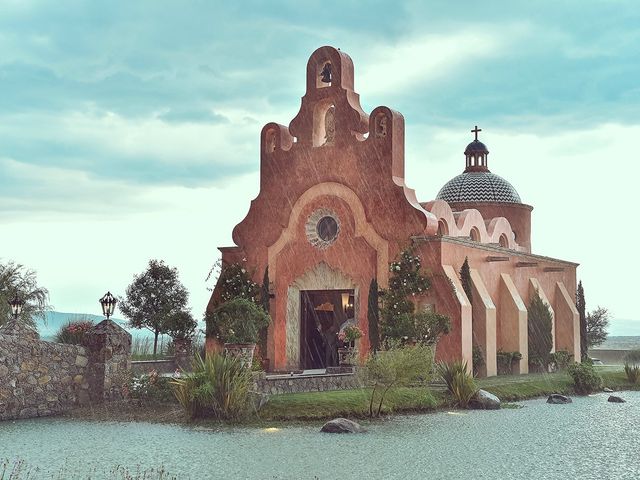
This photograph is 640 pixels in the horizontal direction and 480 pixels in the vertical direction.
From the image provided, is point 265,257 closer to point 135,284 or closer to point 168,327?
point 168,327

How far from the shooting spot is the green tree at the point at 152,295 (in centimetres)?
4978

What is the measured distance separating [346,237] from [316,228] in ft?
5.21

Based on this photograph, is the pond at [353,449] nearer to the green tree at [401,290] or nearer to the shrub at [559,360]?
the green tree at [401,290]

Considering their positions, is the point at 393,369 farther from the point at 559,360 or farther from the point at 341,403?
the point at 559,360

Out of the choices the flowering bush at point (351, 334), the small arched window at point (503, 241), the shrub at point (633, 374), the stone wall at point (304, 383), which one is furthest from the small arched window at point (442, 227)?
the stone wall at point (304, 383)

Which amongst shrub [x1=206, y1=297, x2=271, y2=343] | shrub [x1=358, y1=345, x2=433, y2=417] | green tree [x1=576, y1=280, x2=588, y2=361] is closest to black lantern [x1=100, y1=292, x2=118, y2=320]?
shrub [x1=206, y1=297, x2=271, y2=343]

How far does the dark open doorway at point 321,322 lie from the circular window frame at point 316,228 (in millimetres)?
2034

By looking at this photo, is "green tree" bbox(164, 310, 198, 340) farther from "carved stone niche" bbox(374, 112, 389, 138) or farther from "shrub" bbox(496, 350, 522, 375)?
"shrub" bbox(496, 350, 522, 375)

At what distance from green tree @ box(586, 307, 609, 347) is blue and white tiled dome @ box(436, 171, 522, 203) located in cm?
1675

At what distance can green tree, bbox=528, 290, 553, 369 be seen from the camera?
3691 cm

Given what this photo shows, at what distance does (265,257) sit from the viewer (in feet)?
117

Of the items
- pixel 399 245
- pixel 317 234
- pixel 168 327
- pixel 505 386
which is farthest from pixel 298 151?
pixel 505 386

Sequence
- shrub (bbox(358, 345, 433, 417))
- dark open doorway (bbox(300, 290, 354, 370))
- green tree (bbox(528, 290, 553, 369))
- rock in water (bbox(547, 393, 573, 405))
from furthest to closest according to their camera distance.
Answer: green tree (bbox(528, 290, 553, 369))
dark open doorway (bbox(300, 290, 354, 370))
rock in water (bbox(547, 393, 573, 405))
shrub (bbox(358, 345, 433, 417))

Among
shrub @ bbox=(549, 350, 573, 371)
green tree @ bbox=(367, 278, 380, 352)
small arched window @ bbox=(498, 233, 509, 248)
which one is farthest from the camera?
small arched window @ bbox=(498, 233, 509, 248)
